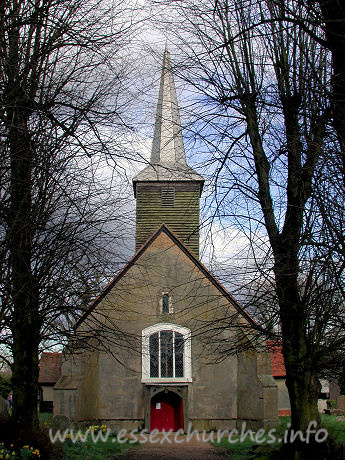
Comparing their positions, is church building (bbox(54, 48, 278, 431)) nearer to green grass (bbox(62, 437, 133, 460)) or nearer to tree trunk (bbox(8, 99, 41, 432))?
green grass (bbox(62, 437, 133, 460))

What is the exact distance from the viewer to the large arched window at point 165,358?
70.1ft

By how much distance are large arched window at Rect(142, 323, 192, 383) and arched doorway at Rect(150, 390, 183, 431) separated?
763 millimetres

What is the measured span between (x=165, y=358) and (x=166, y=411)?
7.25ft

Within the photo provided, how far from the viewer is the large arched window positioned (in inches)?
841

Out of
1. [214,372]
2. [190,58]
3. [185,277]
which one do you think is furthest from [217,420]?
[190,58]

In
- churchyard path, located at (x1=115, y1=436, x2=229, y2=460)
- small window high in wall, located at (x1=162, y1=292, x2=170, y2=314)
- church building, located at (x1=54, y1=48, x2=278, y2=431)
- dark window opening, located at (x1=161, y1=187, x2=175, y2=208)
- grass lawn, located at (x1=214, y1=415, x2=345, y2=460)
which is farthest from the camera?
dark window opening, located at (x1=161, y1=187, x2=175, y2=208)

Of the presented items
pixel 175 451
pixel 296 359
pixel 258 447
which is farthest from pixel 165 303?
pixel 296 359

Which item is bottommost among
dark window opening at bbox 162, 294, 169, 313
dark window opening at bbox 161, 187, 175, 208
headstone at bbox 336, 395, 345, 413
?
headstone at bbox 336, 395, 345, 413

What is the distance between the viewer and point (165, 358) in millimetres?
21734

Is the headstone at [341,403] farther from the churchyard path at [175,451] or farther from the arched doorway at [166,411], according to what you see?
the churchyard path at [175,451]

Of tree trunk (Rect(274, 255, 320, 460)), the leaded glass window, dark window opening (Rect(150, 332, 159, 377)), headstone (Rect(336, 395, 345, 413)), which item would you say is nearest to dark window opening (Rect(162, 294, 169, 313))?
the leaded glass window

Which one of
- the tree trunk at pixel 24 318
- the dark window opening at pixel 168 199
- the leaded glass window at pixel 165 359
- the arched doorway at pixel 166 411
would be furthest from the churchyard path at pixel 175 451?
the dark window opening at pixel 168 199

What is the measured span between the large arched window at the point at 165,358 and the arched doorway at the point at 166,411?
763 millimetres

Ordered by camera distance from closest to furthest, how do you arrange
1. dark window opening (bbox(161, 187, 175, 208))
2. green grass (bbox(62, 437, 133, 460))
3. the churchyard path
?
green grass (bbox(62, 437, 133, 460)), the churchyard path, dark window opening (bbox(161, 187, 175, 208))
